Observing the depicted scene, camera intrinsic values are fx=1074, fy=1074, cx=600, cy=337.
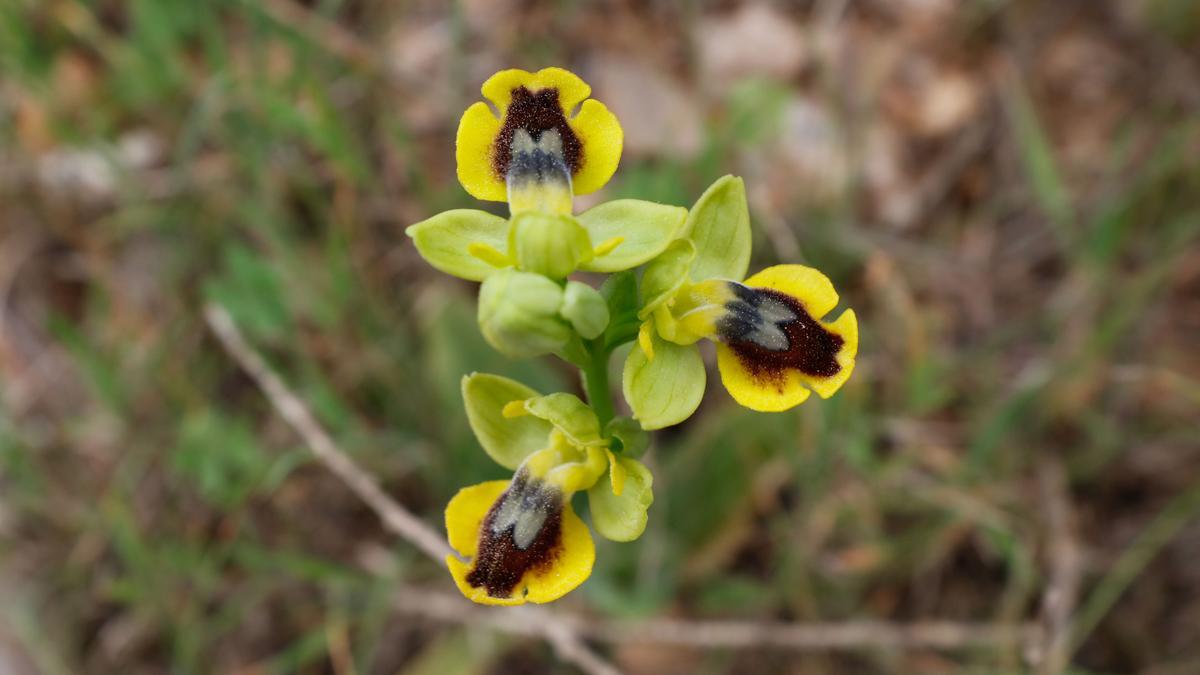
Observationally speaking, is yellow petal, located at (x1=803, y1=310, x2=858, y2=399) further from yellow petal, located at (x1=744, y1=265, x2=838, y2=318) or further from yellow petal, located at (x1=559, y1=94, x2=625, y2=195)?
yellow petal, located at (x1=559, y1=94, x2=625, y2=195)

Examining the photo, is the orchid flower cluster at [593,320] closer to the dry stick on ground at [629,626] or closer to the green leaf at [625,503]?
the green leaf at [625,503]

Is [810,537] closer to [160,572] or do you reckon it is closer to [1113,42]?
[160,572]

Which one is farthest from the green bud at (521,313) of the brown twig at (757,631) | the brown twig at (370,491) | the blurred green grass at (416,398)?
the brown twig at (757,631)

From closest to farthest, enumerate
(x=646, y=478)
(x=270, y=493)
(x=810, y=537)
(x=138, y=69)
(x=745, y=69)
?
(x=646, y=478)
(x=810, y=537)
(x=270, y=493)
(x=138, y=69)
(x=745, y=69)

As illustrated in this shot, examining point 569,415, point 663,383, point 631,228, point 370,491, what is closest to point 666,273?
point 631,228

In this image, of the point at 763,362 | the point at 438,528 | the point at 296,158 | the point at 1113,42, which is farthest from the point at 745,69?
the point at 763,362

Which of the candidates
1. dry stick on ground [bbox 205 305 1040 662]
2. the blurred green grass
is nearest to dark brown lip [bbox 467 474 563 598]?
dry stick on ground [bbox 205 305 1040 662]
